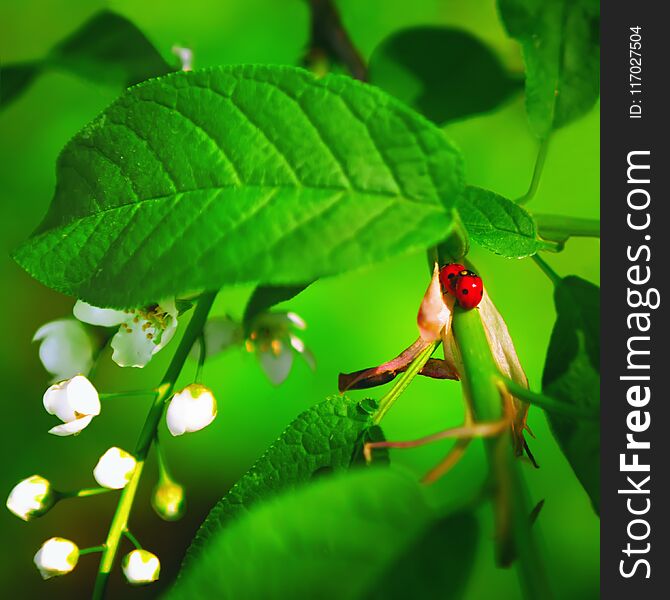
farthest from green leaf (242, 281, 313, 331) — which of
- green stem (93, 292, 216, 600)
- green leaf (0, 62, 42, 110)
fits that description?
green leaf (0, 62, 42, 110)

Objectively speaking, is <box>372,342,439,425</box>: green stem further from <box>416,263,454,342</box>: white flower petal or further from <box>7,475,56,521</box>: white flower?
<box>7,475,56,521</box>: white flower

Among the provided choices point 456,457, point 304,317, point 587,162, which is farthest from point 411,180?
point 587,162

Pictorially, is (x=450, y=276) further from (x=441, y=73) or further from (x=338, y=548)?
(x=441, y=73)

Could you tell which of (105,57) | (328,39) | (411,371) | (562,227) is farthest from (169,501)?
(328,39)

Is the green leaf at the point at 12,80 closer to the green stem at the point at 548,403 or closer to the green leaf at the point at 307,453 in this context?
the green leaf at the point at 307,453

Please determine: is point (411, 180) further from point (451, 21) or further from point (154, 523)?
point (154, 523)
